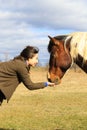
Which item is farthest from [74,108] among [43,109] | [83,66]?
[83,66]

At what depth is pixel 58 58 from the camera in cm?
761

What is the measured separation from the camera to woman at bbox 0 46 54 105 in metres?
7.60

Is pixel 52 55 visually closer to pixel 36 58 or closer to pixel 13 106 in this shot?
pixel 36 58

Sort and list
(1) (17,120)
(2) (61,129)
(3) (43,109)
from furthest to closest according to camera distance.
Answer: (3) (43,109) → (1) (17,120) → (2) (61,129)

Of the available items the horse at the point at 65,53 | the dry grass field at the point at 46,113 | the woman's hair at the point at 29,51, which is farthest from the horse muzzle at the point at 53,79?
the dry grass field at the point at 46,113

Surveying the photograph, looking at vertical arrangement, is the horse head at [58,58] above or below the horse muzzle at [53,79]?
above

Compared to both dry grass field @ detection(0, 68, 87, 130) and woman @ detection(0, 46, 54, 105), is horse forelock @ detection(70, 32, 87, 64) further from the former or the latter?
dry grass field @ detection(0, 68, 87, 130)

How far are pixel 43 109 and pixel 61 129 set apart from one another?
376 cm

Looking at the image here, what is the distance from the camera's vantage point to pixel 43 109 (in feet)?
45.0

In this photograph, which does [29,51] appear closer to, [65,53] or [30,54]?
[30,54]

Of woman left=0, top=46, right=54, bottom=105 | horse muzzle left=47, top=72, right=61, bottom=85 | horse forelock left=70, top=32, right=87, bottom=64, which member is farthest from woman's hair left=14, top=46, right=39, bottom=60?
horse forelock left=70, top=32, right=87, bottom=64

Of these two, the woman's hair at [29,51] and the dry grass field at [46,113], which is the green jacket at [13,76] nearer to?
the woman's hair at [29,51]

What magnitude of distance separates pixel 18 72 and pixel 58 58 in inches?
Result: 28.5

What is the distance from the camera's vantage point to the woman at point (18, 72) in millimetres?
7598
